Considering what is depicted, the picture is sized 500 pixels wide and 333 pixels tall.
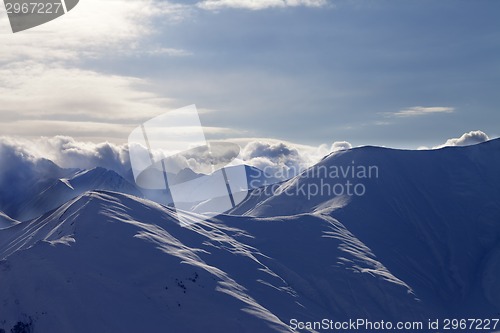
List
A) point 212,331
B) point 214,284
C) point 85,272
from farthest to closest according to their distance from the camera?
1. point 214,284
2. point 85,272
3. point 212,331

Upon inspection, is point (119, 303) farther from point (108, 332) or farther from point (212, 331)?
point (212, 331)

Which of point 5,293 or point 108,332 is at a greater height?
point 5,293

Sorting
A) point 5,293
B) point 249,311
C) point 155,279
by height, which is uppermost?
point 5,293

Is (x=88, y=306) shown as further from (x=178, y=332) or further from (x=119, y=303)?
(x=178, y=332)

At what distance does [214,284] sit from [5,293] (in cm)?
6037

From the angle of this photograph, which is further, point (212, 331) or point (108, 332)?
point (212, 331)

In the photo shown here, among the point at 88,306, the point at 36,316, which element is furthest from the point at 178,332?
the point at 36,316

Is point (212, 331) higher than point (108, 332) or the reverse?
the reverse

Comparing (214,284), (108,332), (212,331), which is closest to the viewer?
(108,332)

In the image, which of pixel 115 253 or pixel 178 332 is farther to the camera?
pixel 115 253

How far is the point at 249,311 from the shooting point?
187m

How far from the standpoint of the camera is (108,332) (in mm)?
160250

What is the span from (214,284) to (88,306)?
43.4m

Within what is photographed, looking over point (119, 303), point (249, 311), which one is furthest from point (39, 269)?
point (249, 311)
